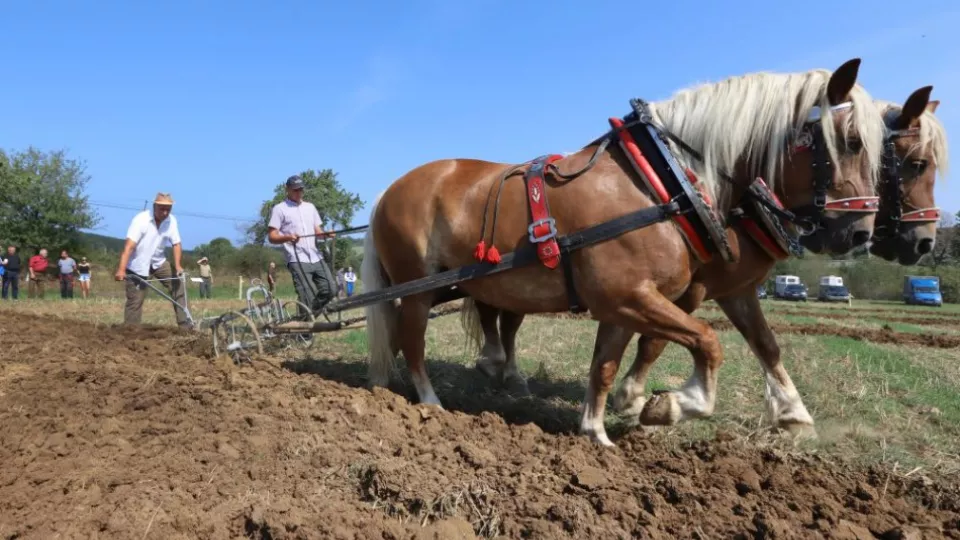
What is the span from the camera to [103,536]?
7.94 feet

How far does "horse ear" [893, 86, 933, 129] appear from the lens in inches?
129

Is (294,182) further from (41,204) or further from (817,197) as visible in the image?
(41,204)

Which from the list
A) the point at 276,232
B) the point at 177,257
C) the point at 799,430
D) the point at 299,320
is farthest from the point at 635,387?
the point at 177,257

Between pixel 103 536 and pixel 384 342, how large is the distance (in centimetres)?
252

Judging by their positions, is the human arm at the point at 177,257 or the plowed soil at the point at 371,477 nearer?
the plowed soil at the point at 371,477

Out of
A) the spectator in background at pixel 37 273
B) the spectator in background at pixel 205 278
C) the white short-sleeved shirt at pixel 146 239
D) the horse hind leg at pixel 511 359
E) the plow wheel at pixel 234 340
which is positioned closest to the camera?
the horse hind leg at pixel 511 359

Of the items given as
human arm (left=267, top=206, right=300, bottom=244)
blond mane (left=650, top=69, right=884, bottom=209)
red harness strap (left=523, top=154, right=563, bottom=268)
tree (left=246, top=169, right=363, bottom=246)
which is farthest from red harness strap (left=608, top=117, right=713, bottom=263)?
tree (left=246, top=169, right=363, bottom=246)

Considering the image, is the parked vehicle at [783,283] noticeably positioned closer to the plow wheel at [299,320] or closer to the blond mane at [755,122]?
the plow wheel at [299,320]

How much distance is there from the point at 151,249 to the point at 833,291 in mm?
38444

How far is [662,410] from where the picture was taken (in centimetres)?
335

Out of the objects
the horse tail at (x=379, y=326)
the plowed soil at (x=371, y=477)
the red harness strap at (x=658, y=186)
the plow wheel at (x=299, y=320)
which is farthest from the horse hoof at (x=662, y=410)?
the plow wheel at (x=299, y=320)

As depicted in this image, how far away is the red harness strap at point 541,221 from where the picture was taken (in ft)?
11.6

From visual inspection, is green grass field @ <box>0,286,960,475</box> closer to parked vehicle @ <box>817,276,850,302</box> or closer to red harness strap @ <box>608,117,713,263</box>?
red harness strap @ <box>608,117,713,263</box>

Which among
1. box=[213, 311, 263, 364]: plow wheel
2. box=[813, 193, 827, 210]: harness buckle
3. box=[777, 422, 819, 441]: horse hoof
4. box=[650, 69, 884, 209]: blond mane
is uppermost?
box=[650, 69, 884, 209]: blond mane
